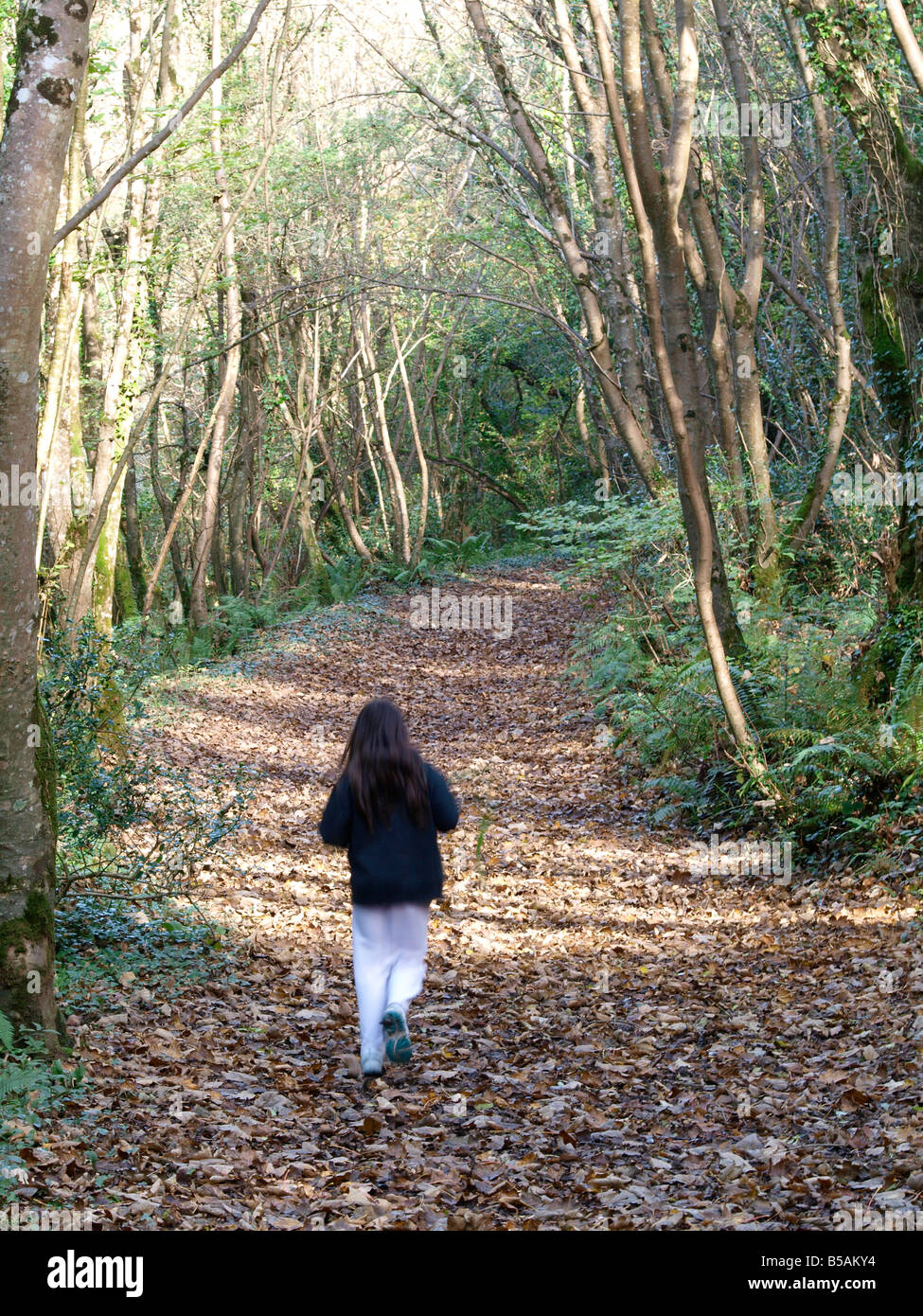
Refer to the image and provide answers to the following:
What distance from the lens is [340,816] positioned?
5.59 m

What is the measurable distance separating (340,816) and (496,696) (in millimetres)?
11822

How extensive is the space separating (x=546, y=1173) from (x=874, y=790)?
4.74 meters

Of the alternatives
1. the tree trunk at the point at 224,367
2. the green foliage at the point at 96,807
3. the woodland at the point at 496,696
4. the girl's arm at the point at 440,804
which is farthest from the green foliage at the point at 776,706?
the tree trunk at the point at 224,367

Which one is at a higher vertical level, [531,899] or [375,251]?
[375,251]

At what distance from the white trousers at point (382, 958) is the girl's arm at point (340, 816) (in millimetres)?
366

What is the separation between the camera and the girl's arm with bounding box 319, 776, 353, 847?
558cm

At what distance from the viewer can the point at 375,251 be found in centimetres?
2384

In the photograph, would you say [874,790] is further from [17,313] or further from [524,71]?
[524,71]
